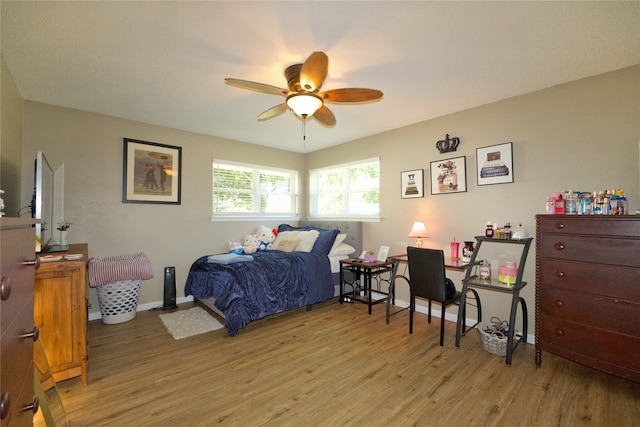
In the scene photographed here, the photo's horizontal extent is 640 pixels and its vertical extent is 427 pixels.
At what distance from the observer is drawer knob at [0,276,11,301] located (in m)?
0.67

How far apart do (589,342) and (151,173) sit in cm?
483

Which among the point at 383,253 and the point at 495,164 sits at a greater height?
the point at 495,164

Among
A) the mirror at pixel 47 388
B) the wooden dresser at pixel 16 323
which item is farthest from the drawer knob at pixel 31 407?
the mirror at pixel 47 388

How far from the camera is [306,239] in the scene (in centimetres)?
420

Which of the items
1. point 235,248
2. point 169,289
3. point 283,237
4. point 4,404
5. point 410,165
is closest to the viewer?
point 4,404

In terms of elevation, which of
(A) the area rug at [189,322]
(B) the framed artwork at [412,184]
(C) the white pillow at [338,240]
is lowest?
(A) the area rug at [189,322]

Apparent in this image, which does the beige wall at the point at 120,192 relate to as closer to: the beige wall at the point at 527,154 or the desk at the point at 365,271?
the desk at the point at 365,271

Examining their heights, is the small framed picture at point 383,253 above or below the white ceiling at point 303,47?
below

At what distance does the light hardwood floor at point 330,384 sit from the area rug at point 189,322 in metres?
0.12

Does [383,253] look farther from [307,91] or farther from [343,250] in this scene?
[307,91]

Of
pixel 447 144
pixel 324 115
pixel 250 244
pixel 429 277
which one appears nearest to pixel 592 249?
pixel 429 277

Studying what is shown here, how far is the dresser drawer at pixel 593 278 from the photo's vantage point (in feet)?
6.45

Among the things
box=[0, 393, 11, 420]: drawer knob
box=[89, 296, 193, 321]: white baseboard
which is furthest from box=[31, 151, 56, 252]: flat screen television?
box=[0, 393, 11, 420]: drawer knob

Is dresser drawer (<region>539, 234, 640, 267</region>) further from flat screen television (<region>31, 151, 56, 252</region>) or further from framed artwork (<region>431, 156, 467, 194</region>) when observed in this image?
flat screen television (<region>31, 151, 56, 252</region>)
